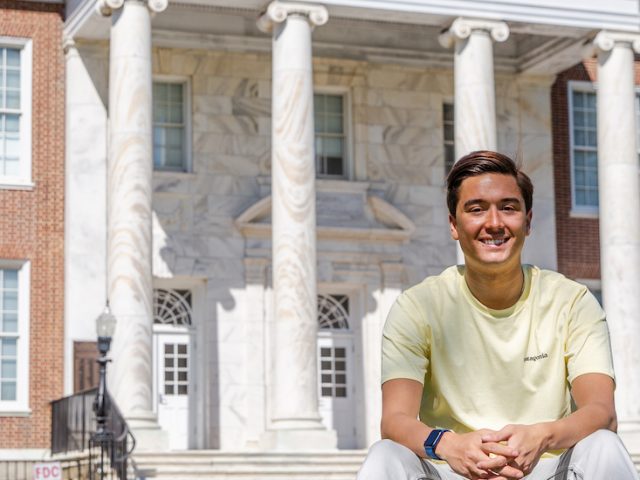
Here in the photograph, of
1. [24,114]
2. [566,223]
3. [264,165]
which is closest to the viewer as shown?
[24,114]

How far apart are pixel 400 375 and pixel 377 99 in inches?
1001

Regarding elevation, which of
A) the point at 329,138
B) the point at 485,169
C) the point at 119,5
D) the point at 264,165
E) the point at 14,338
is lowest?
the point at 485,169

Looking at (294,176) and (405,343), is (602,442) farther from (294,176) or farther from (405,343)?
(294,176)

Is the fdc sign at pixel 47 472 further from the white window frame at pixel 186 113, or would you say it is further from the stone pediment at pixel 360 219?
the stone pediment at pixel 360 219

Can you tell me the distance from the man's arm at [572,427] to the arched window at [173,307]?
78.7 ft

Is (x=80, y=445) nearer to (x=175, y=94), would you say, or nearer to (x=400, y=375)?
(x=175, y=94)

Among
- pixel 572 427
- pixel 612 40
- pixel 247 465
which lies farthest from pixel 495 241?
pixel 612 40

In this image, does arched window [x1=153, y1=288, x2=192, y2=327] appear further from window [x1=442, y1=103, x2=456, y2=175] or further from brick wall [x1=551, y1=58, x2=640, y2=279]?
brick wall [x1=551, y1=58, x2=640, y2=279]

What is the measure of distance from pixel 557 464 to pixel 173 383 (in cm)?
2400

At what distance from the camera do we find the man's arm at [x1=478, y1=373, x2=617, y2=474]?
354 cm

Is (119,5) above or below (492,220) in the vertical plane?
above

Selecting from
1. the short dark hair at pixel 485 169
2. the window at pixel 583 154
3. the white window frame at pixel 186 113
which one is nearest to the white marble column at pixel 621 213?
the window at pixel 583 154

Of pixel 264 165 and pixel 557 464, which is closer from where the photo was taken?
pixel 557 464

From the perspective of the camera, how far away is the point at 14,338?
85.0 ft
